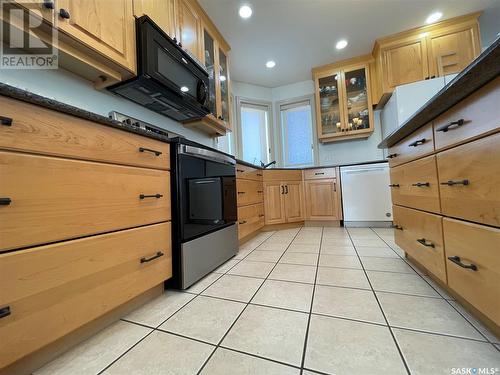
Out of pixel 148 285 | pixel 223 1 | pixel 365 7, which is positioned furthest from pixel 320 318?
pixel 365 7

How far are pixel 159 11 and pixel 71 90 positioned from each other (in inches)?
34.3

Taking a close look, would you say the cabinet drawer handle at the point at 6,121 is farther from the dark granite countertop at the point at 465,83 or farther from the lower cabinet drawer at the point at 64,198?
the dark granite countertop at the point at 465,83

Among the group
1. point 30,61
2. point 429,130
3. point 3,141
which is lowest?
point 3,141

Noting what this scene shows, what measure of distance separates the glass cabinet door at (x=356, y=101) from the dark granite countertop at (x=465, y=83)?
2385 mm

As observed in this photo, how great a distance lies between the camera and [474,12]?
237cm

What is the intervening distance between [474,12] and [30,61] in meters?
4.27

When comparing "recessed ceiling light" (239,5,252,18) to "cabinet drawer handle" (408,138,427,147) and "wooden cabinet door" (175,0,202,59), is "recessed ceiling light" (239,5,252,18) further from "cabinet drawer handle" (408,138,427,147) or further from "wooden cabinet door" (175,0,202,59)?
"cabinet drawer handle" (408,138,427,147)

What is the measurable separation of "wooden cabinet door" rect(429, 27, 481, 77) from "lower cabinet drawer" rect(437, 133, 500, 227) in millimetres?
2734

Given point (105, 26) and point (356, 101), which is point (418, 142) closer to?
point (105, 26)

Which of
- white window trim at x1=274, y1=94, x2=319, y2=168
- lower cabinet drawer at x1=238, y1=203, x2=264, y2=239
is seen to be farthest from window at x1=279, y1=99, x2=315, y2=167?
lower cabinet drawer at x1=238, y1=203, x2=264, y2=239

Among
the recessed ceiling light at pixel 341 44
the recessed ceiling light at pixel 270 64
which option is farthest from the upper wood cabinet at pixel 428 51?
the recessed ceiling light at pixel 270 64

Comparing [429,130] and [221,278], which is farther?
[221,278]

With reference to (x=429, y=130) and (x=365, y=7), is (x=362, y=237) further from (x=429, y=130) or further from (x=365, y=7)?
(x=365, y=7)

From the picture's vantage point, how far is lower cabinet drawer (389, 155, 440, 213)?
3.05 feet
